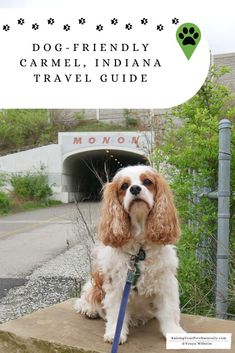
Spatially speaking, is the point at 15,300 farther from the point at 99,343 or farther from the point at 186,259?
the point at 99,343

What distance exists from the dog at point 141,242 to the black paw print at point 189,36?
1.20 m

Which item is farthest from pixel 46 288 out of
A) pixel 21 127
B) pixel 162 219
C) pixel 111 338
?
pixel 21 127

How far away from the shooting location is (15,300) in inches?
208

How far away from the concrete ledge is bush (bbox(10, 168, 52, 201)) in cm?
1819

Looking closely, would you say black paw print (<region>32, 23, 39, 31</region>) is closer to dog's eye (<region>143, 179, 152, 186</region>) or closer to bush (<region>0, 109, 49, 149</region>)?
dog's eye (<region>143, 179, 152, 186</region>)

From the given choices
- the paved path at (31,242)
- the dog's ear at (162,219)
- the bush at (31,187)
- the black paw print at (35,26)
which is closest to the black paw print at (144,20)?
the black paw print at (35,26)

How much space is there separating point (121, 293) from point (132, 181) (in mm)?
623

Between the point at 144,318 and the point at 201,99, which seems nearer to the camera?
the point at 144,318

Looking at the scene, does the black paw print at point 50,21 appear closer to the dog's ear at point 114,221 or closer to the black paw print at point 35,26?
the black paw print at point 35,26

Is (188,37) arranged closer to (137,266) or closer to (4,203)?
(137,266)

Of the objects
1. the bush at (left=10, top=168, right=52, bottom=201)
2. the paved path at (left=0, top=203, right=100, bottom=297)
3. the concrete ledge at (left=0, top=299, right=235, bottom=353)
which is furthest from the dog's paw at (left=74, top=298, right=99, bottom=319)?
the bush at (left=10, top=168, right=52, bottom=201)

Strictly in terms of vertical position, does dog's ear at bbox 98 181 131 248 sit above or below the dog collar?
above

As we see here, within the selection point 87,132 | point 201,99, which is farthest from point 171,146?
point 87,132

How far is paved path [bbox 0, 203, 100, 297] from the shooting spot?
6.00 meters
